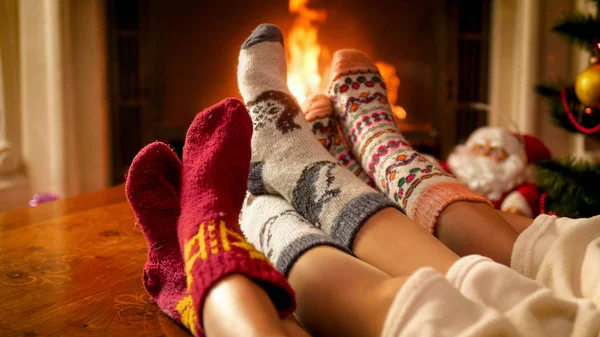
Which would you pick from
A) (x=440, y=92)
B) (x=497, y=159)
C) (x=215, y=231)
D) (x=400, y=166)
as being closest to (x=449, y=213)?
(x=400, y=166)

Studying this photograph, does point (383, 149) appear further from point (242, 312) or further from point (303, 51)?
point (303, 51)

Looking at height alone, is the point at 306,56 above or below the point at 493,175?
above

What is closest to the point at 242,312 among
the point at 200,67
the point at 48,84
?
the point at 48,84

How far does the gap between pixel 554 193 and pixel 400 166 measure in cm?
54

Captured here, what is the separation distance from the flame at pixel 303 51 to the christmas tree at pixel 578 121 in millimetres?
1061

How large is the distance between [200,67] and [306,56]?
41cm

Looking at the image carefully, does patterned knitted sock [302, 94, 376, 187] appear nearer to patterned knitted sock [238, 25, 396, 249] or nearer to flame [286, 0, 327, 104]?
patterned knitted sock [238, 25, 396, 249]

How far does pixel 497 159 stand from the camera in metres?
1.59

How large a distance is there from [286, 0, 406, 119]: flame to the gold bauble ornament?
3.63ft

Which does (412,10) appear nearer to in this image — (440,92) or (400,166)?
(440,92)

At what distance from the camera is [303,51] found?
2105mm

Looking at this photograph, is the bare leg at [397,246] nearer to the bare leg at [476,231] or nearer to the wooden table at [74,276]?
the bare leg at [476,231]

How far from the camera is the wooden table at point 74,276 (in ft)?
1.70

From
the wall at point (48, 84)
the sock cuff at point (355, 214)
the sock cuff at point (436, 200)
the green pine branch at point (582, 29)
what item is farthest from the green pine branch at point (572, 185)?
the wall at point (48, 84)
